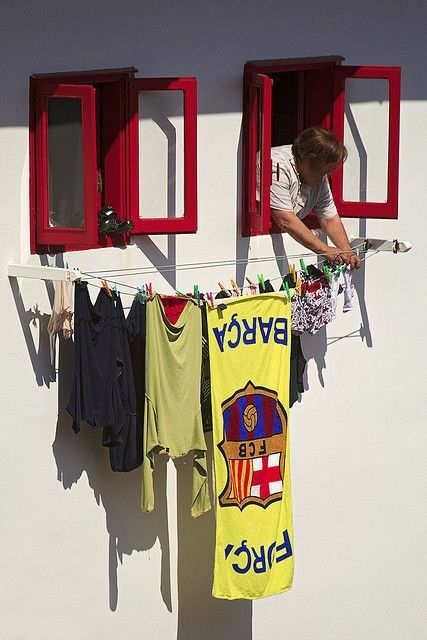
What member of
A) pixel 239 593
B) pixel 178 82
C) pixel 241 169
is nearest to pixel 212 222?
pixel 241 169

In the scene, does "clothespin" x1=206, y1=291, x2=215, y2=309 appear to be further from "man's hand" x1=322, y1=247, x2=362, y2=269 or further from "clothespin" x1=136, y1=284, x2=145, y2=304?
"man's hand" x1=322, y1=247, x2=362, y2=269

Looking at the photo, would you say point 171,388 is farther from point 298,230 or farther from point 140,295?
point 298,230

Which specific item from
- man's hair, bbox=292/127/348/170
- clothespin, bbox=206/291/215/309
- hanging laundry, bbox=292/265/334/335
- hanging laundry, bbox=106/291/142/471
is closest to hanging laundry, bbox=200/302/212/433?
clothespin, bbox=206/291/215/309

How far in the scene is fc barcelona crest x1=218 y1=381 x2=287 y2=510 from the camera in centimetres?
788

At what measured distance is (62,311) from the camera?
7.41 metres

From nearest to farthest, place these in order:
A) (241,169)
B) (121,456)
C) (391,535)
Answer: (121,456) → (241,169) → (391,535)

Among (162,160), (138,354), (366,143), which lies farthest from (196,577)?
(366,143)

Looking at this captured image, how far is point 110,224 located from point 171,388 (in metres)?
0.93

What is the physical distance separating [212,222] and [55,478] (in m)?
1.71

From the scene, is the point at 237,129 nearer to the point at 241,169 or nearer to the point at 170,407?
the point at 241,169

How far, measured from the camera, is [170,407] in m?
7.70

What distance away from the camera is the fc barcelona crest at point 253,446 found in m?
7.88

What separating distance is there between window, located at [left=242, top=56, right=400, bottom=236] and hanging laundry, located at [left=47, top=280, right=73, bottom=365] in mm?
1231

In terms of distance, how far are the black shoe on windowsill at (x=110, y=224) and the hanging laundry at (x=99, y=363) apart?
43 cm
